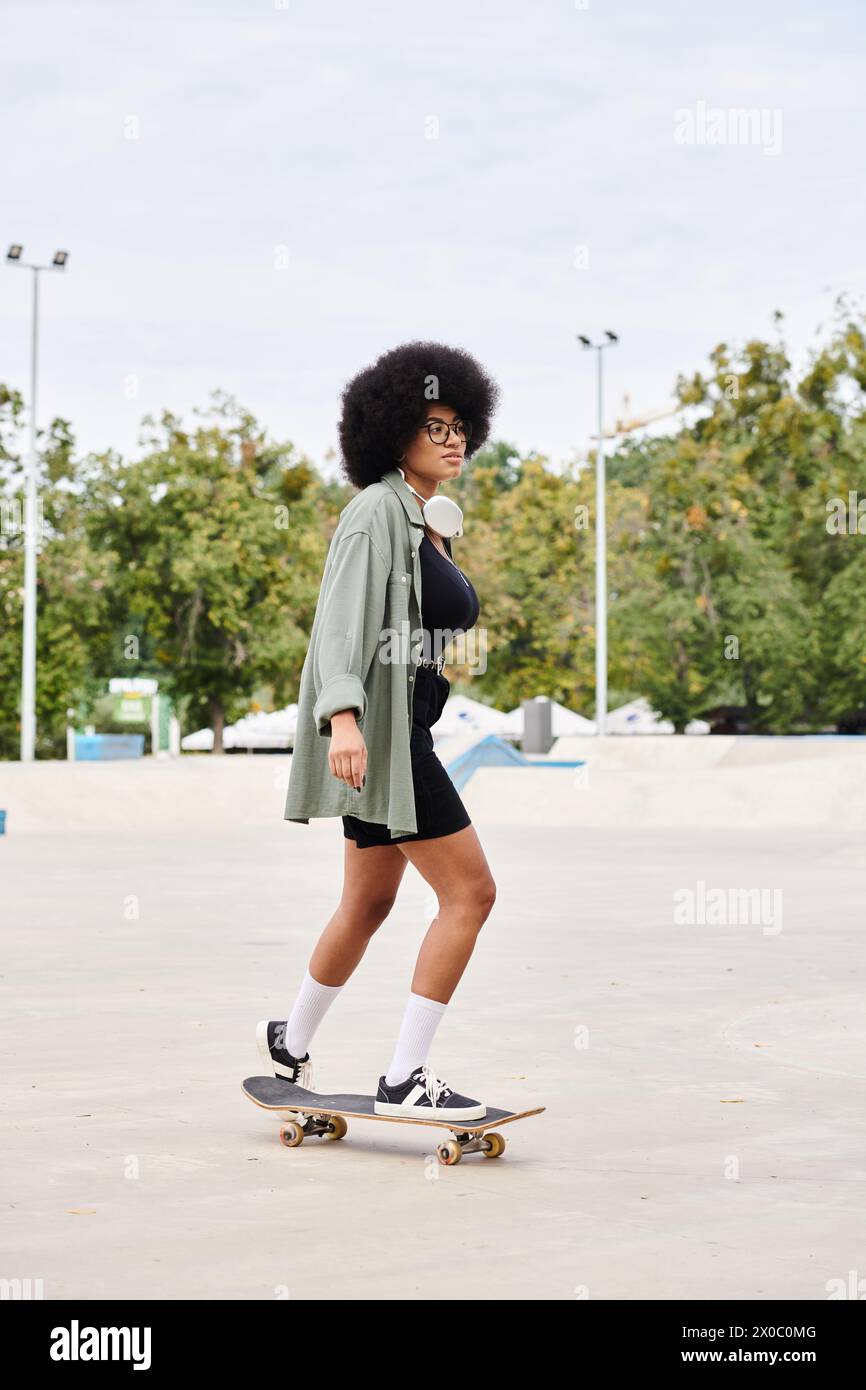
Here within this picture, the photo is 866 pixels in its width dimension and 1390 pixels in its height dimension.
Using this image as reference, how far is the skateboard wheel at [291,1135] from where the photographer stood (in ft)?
17.1

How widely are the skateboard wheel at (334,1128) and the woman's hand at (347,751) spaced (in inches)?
41.6

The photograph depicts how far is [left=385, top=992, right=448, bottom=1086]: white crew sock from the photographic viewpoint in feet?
16.7

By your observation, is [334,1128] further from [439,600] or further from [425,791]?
[439,600]

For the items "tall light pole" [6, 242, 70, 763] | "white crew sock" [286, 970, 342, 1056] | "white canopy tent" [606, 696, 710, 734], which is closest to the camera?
"white crew sock" [286, 970, 342, 1056]

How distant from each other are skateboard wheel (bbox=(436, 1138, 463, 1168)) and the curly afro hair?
71.0 inches

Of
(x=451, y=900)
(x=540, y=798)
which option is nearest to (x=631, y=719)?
(x=540, y=798)

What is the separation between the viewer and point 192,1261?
13.0ft

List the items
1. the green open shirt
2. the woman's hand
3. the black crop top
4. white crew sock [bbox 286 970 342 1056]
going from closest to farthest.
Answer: the woman's hand < the green open shirt < the black crop top < white crew sock [bbox 286 970 342 1056]

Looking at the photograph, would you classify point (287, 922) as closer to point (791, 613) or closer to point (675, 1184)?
point (675, 1184)

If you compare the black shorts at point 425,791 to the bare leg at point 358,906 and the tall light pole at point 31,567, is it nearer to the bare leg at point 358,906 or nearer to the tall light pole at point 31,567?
the bare leg at point 358,906

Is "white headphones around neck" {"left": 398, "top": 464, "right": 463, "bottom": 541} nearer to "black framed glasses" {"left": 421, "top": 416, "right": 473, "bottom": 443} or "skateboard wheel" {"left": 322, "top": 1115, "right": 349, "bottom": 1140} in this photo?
"black framed glasses" {"left": 421, "top": 416, "right": 473, "bottom": 443}

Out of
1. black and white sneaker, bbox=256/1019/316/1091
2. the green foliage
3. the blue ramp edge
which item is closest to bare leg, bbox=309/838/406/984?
black and white sneaker, bbox=256/1019/316/1091

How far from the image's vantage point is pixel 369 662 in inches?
196

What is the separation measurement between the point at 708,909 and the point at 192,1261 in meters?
8.39
